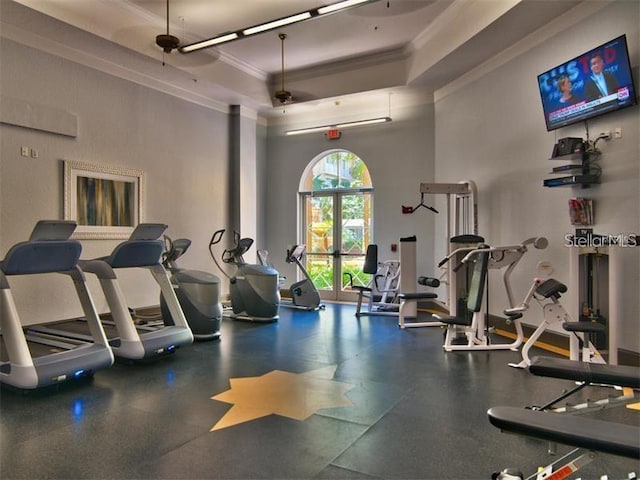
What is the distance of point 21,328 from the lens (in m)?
3.73

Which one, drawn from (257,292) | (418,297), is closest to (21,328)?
(257,292)

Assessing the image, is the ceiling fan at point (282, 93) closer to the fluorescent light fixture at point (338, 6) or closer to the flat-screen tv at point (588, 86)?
the fluorescent light fixture at point (338, 6)

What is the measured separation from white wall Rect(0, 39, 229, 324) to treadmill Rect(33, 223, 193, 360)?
5.63 feet

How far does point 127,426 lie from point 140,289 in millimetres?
4483

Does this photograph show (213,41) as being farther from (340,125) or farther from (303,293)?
(303,293)

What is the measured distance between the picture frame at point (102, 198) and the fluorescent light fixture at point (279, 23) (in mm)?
3159

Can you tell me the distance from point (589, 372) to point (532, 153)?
12.9 ft

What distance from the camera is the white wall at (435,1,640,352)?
14.0 ft

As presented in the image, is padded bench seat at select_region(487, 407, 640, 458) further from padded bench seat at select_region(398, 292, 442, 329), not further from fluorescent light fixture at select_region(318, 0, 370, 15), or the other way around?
padded bench seat at select_region(398, 292, 442, 329)

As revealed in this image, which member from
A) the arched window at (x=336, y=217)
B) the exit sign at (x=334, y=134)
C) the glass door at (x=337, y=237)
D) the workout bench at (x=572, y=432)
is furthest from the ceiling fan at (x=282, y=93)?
the workout bench at (x=572, y=432)

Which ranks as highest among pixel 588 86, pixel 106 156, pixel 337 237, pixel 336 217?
pixel 588 86

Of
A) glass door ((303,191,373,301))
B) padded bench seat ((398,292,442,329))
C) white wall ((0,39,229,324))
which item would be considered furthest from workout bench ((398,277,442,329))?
white wall ((0,39,229,324))

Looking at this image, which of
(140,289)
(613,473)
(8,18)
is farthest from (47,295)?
(613,473)

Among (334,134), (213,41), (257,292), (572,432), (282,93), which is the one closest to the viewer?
(572,432)
